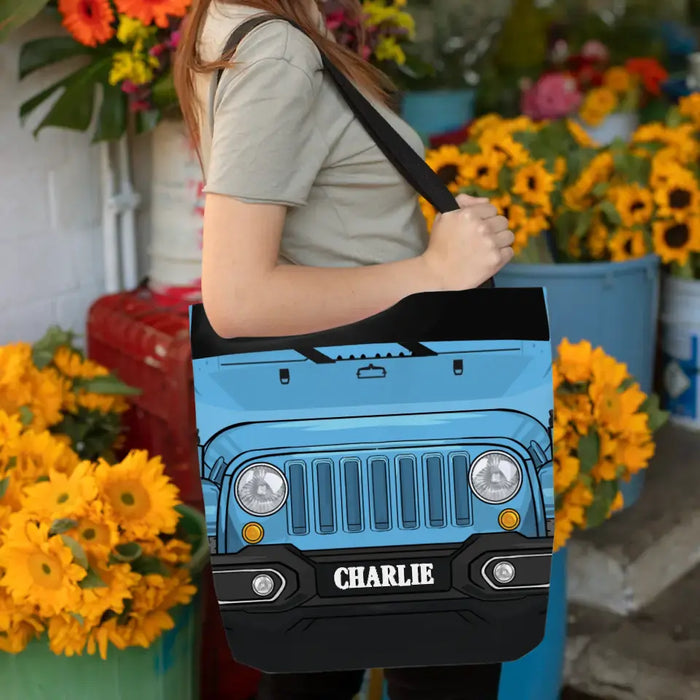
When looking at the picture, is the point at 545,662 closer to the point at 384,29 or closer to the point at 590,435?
the point at 590,435

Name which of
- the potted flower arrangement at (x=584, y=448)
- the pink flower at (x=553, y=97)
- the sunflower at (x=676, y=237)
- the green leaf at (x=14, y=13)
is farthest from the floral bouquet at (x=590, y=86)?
the green leaf at (x=14, y=13)

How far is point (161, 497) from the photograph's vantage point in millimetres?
1253

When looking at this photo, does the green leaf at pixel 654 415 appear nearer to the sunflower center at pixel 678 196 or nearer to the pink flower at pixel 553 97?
the sunflower center at pixel 678 196

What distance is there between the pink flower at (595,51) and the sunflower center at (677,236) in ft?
3.98

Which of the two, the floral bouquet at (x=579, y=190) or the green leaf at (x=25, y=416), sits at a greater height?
the floral bouquet at (x=579, y=190)

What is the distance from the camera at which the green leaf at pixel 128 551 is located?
121 centimetres

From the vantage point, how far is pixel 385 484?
3.01 feet

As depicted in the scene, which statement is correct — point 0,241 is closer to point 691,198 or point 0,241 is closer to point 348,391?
point 348,391

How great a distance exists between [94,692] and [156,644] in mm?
93

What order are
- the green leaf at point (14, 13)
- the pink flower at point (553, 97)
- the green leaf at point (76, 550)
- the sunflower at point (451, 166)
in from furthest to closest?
the pink flower at point (553, 97), the sunflower at point (451, 166), the green leaf at point (14, 13), the green leaf at point (76, 550)

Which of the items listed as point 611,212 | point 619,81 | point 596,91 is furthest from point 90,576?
point 619,81

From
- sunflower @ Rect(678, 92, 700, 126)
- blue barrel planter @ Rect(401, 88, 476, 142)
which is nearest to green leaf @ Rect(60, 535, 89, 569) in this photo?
blue barrel planter @ Rect(401, 88, 476, 142)

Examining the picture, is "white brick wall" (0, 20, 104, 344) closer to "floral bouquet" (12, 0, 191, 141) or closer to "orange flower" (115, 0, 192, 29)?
"floral bouquet" (12, 0, 191, 141)

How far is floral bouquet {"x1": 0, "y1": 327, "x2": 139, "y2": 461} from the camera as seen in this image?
1.51 metres
